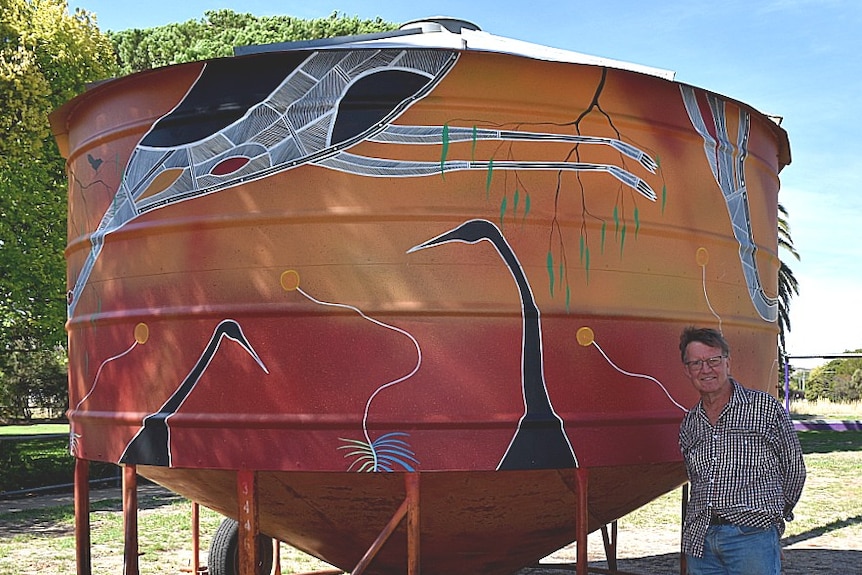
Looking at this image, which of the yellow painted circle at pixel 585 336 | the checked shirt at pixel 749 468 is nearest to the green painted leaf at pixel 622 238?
the yellow painted circle at pixel 585 336

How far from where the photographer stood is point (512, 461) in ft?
15.3

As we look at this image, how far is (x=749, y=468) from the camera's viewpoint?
14.1 ft

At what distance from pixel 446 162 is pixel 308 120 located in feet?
2.39

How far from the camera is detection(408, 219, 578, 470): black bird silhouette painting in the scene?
4.70 m

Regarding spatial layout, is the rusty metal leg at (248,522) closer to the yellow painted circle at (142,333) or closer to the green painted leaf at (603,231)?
the yellow painted circle at (142,333)

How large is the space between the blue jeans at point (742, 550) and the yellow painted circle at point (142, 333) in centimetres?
302

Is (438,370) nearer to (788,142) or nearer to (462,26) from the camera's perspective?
(462,26)

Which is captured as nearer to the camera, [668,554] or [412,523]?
[412,523]

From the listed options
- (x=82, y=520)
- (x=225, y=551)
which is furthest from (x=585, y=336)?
(x=225, y=551)

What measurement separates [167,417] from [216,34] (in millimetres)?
23520

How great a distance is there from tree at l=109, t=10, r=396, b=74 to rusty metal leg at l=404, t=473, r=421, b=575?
73.7 feet

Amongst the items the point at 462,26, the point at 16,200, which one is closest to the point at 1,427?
the point at 16,200

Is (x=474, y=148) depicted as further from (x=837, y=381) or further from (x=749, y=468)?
(x=837, y=381)

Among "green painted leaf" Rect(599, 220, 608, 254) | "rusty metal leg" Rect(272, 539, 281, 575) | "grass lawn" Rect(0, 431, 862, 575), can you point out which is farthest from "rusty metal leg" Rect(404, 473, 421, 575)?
"rusty metal leg" Rect(272, 539, 281, 575)
